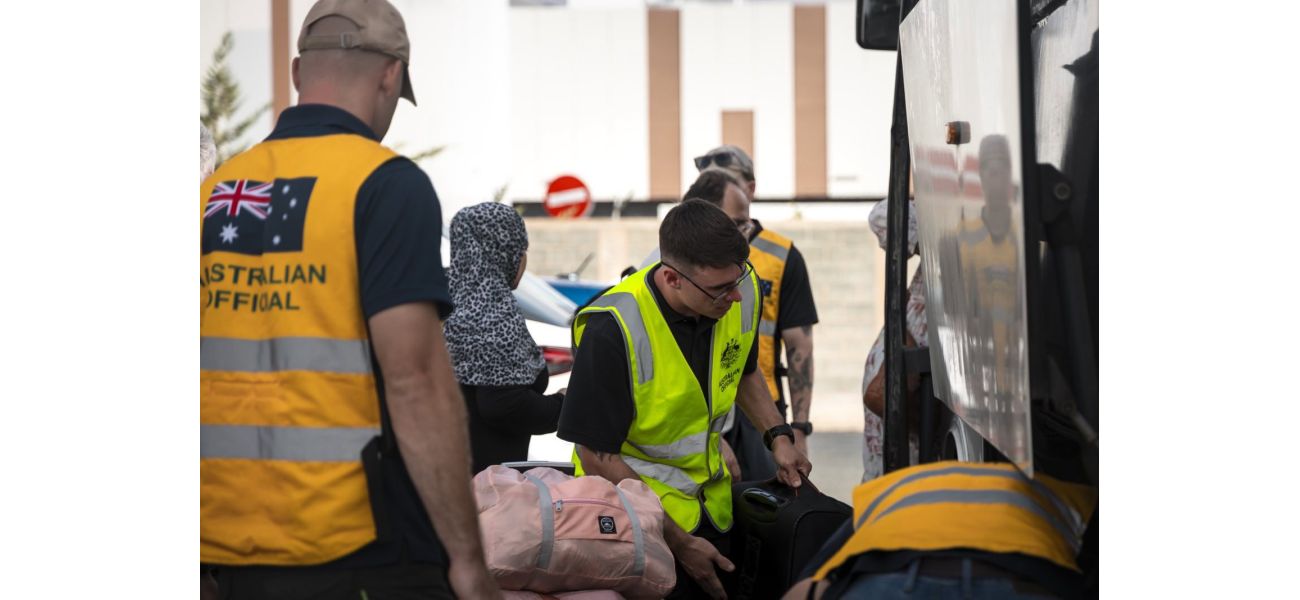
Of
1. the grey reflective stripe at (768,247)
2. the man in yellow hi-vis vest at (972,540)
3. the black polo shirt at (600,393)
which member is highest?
the grey reflective stripe at (768,247)

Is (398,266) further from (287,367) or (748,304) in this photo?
(748,304)

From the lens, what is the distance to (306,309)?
2.57 meters

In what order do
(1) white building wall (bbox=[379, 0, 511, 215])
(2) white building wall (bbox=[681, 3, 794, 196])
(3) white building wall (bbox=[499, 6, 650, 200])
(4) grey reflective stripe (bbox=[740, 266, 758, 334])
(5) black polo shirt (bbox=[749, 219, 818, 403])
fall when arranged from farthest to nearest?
(3) white building wall (bbox=[499, 6, 650, 200]) < (2) white building wall (bbox=[681, 3, 794, 196]) < (1) white building wall (bbox=[379, 0, 511, 215]) < (5) black polo shirt (bbox=[749, 219, 818, 403]) < (4) grey reflective stripe (bbox=[740, 266, 758, 334])

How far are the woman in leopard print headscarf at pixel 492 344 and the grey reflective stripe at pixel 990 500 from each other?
9.32 feet

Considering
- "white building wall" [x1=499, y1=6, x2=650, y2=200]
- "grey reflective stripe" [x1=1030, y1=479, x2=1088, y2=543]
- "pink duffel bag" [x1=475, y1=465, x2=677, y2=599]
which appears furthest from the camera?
"white building wall" [x1=499, y1=6, x2=650, y2=200]

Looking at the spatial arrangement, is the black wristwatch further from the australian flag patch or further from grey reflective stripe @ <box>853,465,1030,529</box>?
the australian flag patch

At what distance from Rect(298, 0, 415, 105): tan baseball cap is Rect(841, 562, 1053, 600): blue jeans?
4.04 ft

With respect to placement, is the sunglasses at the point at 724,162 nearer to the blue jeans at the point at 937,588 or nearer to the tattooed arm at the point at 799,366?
the tattooed arm at the point at 799,366

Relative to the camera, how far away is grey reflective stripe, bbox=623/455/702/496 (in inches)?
159

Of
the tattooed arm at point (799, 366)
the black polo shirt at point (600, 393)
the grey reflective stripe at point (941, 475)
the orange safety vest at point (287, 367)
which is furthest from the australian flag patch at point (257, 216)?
the tattooed arm at point (799, 366)

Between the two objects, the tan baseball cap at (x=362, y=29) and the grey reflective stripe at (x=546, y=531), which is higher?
the tan baseball cap at (x=362, y=29)

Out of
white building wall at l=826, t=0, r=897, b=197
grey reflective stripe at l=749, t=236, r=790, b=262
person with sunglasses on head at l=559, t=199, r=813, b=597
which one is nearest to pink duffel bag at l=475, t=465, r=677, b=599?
person with sunglasses on head at l=559, t=199, r=813, b=597

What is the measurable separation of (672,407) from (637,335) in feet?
0.70

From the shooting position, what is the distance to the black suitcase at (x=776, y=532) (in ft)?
13.0
